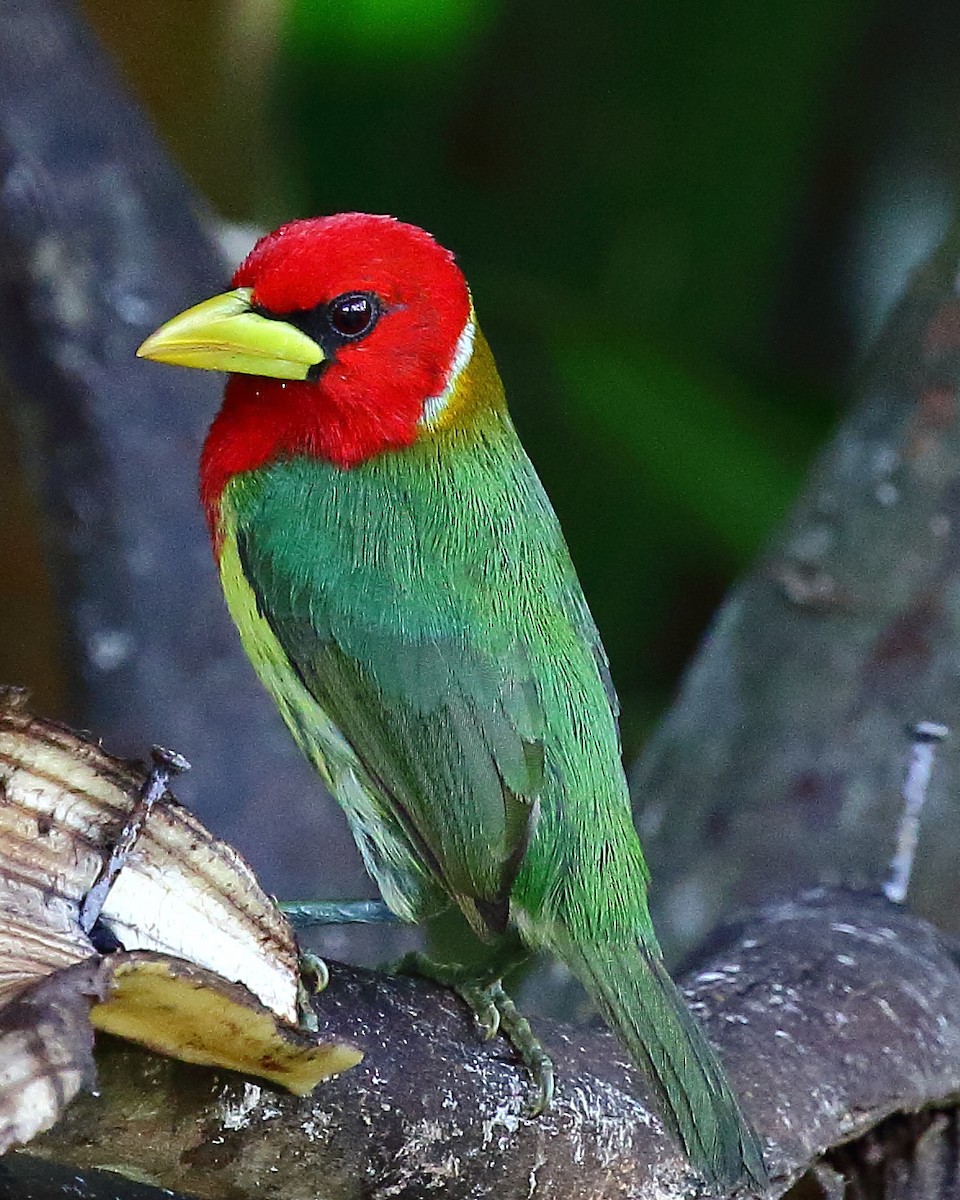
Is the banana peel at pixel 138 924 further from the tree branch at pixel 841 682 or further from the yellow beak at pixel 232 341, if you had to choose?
the tree branch at pixel 841 682

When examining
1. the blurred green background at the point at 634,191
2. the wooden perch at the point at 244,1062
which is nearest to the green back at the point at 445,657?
the wooden perch at the point at 244,1062

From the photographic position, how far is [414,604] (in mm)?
2170

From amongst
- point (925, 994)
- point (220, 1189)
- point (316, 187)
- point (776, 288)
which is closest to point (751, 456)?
point (776, 288)

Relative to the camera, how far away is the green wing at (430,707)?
81.8 inches

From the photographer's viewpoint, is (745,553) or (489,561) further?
(745,553)

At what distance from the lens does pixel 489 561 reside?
2219 mm

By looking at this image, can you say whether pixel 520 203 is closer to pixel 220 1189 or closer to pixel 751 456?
pixel 751 456

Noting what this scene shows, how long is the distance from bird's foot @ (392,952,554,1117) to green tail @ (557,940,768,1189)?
0.47 feet

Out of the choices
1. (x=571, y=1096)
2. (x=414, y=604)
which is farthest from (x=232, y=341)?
(x=571, y=1096)

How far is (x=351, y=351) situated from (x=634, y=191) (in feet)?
8.60

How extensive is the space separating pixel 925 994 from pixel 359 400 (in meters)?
1.16

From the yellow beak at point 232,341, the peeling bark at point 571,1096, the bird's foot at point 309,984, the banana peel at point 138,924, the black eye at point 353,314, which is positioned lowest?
the peeling bark at point 571,1096

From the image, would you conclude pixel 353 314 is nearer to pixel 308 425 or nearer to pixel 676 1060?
pixel 308 425

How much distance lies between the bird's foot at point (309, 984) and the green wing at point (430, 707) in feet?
1.59
